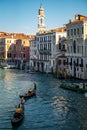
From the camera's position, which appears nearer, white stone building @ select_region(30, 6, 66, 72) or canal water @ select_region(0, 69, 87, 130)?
canal water @ select_region(0, 69, 87, 130)

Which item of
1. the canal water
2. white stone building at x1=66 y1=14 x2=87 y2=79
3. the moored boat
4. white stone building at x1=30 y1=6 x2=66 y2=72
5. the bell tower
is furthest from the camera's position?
the bell tower

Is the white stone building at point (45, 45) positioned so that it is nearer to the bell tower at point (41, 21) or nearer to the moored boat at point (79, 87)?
the bell tower at point (41, 21)

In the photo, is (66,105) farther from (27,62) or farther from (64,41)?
(27,62)

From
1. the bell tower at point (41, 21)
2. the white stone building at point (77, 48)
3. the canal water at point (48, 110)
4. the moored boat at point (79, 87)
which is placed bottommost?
the canal water at point (48, 110)

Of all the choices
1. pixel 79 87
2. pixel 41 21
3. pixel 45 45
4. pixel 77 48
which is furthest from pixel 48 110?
pixel 41 21

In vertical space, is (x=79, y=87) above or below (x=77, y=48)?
below

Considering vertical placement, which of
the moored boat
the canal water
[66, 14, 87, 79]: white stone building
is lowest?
the canal water

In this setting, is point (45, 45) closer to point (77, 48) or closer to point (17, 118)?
point (77, 48)

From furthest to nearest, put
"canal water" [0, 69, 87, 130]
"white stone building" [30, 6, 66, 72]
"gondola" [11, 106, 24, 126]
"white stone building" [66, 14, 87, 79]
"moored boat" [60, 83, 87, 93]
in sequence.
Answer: "white stone building" [30, 6, 66, 72], "white stone building" [66, 14, 87, 79], "moored boat" [60, 83, 87, 93], "canal water" [0, 69, 87, 130], "gondola" [11, 106, 24, 126]

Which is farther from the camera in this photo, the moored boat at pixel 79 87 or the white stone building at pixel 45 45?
the white stone building at pixel 45 45

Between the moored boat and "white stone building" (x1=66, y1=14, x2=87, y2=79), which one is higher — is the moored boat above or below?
below

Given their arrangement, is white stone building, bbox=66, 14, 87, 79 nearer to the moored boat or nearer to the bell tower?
the moored boat

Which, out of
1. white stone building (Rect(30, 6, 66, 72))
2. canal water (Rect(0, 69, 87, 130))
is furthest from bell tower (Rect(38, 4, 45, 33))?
canal water (Rect(0, 69, 87, 130))

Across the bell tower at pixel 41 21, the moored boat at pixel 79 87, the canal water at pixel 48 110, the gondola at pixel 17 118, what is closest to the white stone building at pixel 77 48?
the moored boat at pixel 79 87
